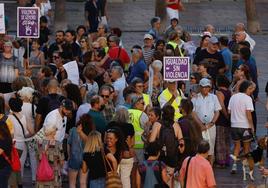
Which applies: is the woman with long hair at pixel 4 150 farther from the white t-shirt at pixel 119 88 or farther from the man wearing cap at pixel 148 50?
the man wearing cap at pixel 148 50

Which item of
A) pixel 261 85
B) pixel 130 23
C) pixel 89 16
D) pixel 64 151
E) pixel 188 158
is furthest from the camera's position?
pixel 130 23

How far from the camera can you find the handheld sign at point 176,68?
60.7 ft

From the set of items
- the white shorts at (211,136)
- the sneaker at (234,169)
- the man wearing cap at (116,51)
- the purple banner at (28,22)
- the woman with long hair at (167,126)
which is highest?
the purple banner at (28,22)

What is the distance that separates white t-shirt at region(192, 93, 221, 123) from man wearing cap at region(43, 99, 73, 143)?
2.52m

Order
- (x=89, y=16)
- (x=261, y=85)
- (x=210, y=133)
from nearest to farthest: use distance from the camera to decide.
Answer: (x=210, y=133) → (x=261, y=85) → (x=89, y=16)

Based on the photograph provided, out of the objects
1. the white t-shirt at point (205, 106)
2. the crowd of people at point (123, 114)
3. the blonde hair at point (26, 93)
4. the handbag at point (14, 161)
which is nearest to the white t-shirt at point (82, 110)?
the crowd of people at point (123, 114)

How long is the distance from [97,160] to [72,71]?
5.29 metres

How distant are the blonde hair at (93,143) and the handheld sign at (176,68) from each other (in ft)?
10.8

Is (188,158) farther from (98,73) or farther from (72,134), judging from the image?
(98,73)

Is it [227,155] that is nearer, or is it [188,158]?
[188,158]

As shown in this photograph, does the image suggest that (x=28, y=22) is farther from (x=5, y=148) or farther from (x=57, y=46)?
(x=5, y=148)

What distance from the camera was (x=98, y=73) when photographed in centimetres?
1947

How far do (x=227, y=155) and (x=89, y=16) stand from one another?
510 inches

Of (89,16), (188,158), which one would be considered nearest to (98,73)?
(188,158)
